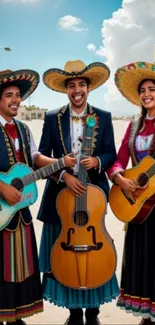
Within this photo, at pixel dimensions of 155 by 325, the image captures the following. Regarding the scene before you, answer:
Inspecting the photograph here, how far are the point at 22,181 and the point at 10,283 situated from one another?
868 mm

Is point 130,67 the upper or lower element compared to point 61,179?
upper

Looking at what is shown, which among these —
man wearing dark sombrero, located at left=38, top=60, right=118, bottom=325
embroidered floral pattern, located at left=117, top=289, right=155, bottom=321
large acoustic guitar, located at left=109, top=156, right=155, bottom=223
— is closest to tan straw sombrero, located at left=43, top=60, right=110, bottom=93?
man wearing dark sombrero, located at left=38, top=60, right=118, bottom=325

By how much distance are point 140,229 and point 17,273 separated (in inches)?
43.5

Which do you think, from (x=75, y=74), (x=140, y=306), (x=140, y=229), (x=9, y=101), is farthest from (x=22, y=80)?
(x=140, y=306)

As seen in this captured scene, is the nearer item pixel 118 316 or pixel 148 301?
pixel 148 301

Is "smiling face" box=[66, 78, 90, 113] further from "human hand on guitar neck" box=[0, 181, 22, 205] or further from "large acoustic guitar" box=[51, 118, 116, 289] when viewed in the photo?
Answer: "human hand on guitar neck" box=[0, 181, 22, 205]

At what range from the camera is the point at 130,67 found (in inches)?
147

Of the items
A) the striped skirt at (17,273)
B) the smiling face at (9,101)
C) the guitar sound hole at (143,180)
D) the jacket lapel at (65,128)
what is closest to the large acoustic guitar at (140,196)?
the guitar sound hole at (143,180)

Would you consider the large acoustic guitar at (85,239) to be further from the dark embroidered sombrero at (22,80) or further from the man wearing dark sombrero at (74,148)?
the dark embroidered sombrero at (22,80)

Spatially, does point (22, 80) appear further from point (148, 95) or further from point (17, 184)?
point (148, 95)

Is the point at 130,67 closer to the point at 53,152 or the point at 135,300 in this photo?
the point at 53,152

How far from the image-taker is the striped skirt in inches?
141

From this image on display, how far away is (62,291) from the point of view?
393 cm

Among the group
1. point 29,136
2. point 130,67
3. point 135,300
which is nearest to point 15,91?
point 29,136
